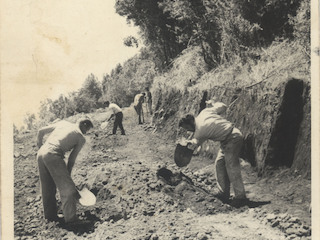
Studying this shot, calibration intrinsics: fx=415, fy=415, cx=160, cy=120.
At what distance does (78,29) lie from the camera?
16.5 ft

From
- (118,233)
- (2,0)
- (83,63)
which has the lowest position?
(118,233)

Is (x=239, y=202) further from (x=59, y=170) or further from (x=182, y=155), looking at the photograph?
(x=59, y=170)

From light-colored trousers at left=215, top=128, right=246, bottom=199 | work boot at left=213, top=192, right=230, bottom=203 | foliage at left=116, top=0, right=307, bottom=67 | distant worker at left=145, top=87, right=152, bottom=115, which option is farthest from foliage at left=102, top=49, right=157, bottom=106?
work boot at left=213, top=192, right=230, bottom=203

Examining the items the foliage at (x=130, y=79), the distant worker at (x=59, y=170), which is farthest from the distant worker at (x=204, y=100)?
the distant worker at (x=59, y=170)

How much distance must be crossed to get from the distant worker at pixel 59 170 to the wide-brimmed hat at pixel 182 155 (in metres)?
1.14

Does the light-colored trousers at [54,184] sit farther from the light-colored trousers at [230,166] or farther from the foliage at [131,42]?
the foliage at [131,42]

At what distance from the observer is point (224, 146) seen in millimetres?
4652

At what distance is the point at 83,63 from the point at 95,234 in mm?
2010

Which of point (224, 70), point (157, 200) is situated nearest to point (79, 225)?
point (157, 200)

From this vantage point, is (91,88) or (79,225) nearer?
(79,225)

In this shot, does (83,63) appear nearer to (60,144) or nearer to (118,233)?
(60,144)

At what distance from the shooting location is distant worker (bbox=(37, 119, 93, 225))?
448cm

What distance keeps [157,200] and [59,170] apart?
113 centimetres

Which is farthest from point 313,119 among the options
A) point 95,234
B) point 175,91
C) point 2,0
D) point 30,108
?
point 2,0
